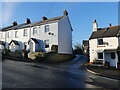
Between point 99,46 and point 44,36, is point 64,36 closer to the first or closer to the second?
point 44,36

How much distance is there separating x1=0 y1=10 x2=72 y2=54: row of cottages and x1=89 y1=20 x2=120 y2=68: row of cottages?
23.7ft

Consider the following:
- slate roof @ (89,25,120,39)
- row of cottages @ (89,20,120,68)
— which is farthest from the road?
slate roof @ (89,25,120,39)

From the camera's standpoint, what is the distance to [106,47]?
19.1 m

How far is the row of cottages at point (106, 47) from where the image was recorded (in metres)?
17.8

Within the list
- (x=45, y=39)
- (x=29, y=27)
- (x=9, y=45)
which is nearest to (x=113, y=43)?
(x=45, y=39)

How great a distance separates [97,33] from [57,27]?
329 inches

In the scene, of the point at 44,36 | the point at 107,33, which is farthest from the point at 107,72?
the point at 44,36

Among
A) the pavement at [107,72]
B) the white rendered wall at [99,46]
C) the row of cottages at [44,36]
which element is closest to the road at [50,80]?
the pavement at [107,72]

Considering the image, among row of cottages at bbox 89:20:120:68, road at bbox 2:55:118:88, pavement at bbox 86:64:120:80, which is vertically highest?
row of cottages at bbox 89:20:120:68

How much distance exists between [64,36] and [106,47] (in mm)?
10140

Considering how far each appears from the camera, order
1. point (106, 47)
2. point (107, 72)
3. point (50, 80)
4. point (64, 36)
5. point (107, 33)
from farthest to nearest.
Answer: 1. point (64, 36)
2. point (107, 33)
3. point (106, 47)
4. point (107, 72)
5. point (50, 80)

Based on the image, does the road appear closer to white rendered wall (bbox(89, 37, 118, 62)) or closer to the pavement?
the pavement

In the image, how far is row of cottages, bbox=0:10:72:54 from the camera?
23766mm

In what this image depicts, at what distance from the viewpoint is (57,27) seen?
2345 cm
